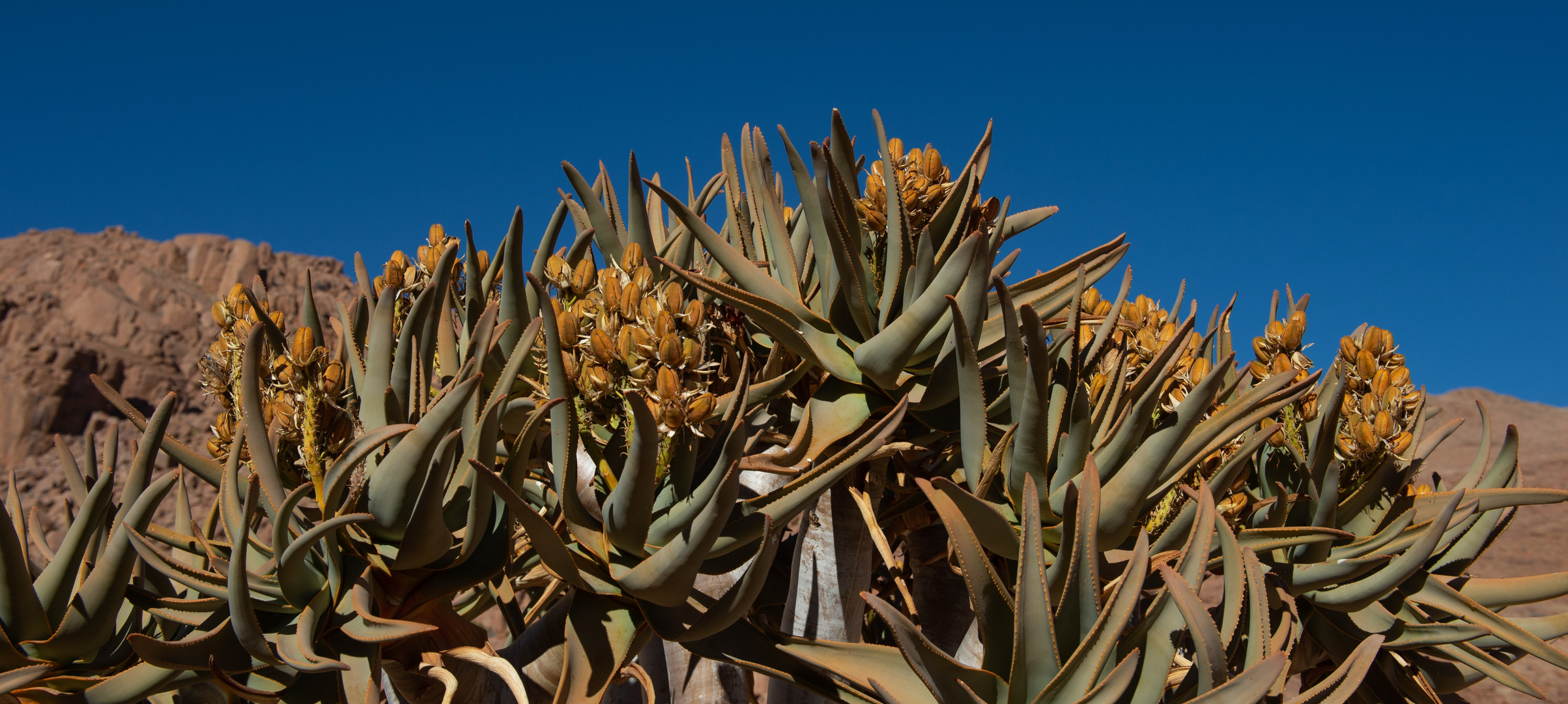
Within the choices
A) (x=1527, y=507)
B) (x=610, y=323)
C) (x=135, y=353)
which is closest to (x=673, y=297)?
(x=610, y=323)

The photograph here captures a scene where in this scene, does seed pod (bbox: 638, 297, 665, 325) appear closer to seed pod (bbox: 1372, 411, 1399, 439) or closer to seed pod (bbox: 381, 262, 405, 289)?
seed pod (bbox: 381, 262, 405, 289)

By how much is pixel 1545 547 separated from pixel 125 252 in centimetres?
2536

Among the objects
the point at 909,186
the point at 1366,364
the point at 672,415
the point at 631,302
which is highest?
the point at 909,186

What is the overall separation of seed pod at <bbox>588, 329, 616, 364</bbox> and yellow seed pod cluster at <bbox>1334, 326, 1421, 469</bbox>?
207cm

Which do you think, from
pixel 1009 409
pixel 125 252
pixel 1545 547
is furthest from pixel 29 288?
pixel 1545 547

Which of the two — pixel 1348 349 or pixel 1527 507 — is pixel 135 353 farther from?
pixel 1527 507

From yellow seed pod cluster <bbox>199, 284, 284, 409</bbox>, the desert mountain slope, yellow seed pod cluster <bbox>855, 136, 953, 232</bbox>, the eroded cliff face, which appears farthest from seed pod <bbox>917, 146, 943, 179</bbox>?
the eroded cliff face

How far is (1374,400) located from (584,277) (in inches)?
87.1

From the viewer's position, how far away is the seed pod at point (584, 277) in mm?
2303

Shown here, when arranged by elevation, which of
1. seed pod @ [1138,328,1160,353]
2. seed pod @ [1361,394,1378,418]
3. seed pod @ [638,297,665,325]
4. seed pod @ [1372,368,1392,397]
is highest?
seed pod @ [1138,328,1160,353]

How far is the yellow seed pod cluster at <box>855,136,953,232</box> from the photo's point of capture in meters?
2.59

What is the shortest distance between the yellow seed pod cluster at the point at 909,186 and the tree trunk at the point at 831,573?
0.78 m

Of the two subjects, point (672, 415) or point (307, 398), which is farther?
point (307, 398)

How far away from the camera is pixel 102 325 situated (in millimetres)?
16281
